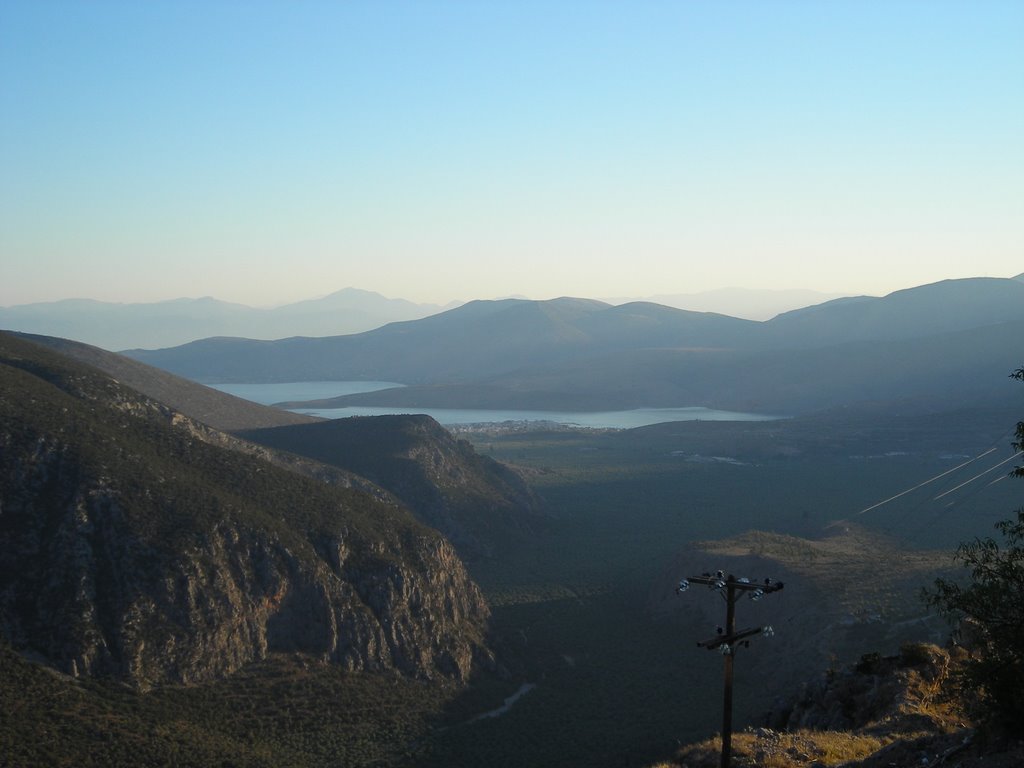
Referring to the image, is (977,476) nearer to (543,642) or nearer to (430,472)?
(430,472)

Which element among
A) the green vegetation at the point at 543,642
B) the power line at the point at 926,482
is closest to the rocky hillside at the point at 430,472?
the green vegetation at the point at 543,642

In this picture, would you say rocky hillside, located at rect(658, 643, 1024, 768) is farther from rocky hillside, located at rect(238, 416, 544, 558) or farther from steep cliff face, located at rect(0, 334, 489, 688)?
rocky hillside, located at rect(238, 416, 544, 558)

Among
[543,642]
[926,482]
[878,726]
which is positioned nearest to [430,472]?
[543,642]

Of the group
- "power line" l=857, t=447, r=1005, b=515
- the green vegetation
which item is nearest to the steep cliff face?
the green vegetation

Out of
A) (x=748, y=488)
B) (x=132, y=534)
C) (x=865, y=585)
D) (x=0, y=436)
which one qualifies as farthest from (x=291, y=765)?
(x=748, y=488)

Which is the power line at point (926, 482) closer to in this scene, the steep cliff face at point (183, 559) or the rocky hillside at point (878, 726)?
the steep cliff face at point (183, 559)

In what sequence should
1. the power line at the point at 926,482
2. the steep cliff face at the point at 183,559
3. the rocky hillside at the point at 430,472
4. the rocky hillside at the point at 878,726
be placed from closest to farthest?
the rocky hillside at the point at 878,726, the steep cliff face at the point at 183,559, the rocky hillside at the point at 430,472, the power line at the point at 926,482

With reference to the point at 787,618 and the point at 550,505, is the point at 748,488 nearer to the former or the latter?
the point at 550,505
